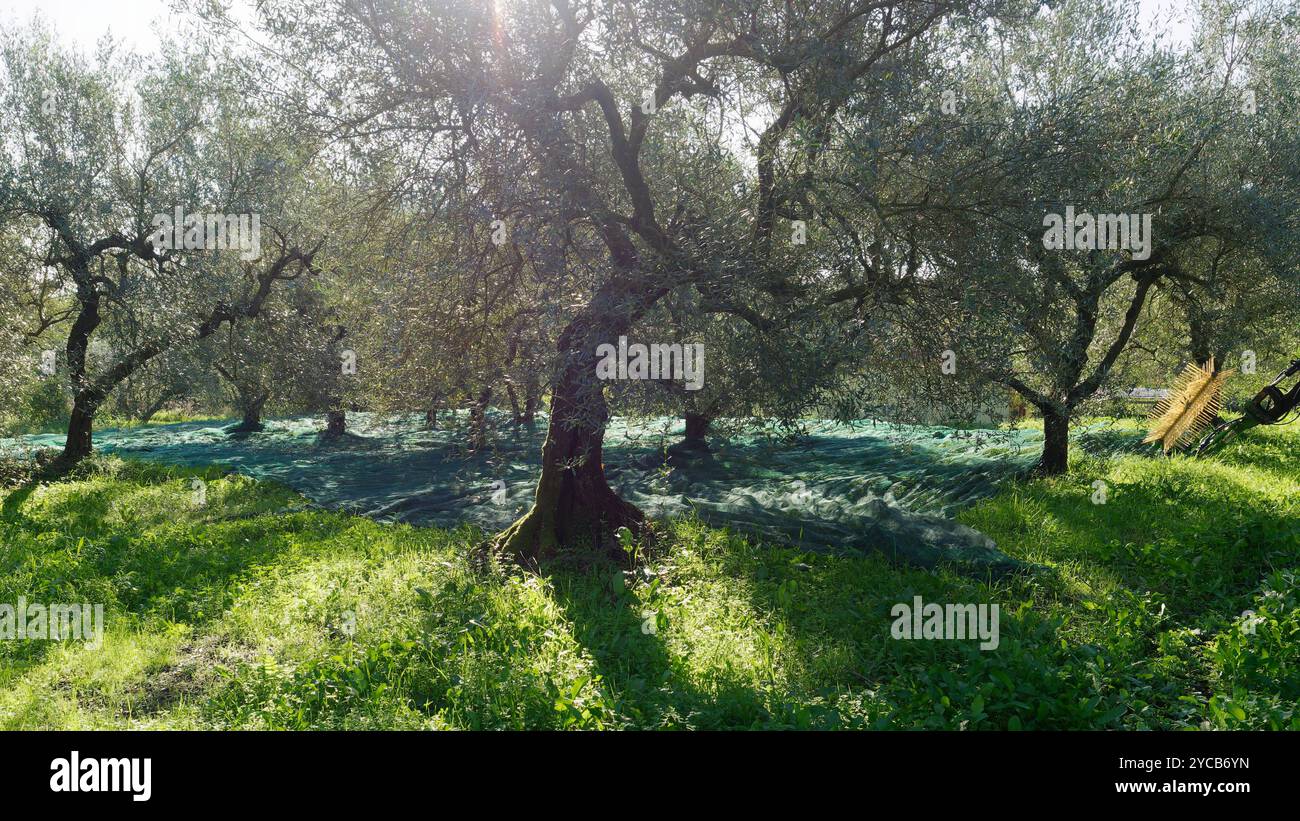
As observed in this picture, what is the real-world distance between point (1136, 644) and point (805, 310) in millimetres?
4275

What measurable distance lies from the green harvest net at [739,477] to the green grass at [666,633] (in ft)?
2.77

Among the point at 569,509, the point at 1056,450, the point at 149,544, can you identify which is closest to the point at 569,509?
the point at 569,509

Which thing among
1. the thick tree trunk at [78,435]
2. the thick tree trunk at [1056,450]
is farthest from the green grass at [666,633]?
the thick tree trunk at [78,435]

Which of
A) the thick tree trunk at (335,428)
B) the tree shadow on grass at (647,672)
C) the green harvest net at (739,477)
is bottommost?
the tree shadow on grass at (647,672)

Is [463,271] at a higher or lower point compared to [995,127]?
lower

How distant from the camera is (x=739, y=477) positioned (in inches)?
636

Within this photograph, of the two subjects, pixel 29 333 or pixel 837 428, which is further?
pixel 837 428

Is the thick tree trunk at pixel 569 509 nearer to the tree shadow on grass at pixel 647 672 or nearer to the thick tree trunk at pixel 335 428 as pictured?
the tree shadow on grass at pixel 647 672

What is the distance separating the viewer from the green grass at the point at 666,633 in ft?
19.1

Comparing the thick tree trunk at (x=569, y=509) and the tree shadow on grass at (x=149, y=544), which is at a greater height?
the thick tree trunk at (x=569, y=509)

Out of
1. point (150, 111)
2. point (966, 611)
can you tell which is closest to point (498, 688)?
point (966, 611)

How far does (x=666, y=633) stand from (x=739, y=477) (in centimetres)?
872

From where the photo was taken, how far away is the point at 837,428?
21.4m
